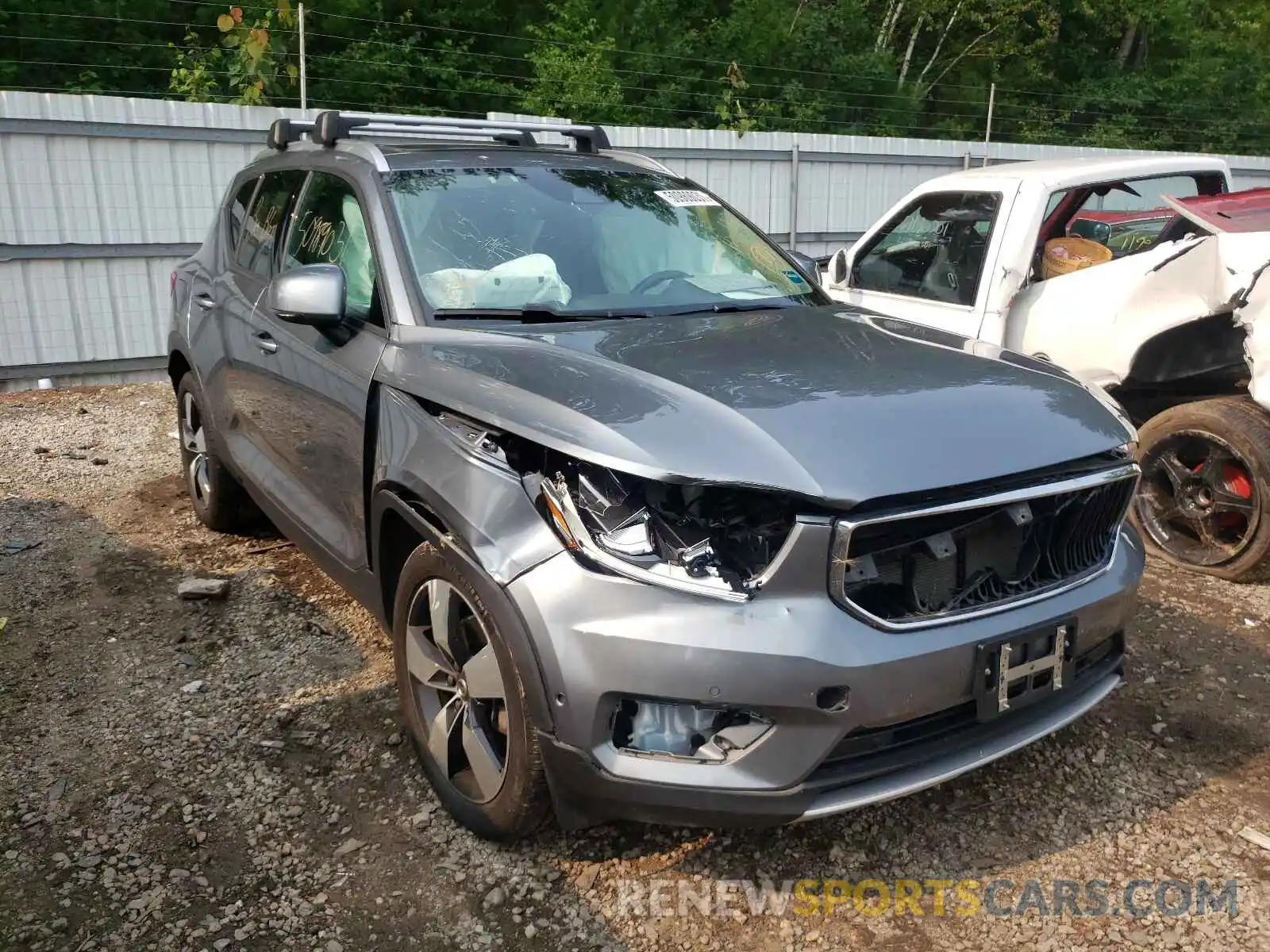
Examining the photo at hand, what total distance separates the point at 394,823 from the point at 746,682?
1316mm

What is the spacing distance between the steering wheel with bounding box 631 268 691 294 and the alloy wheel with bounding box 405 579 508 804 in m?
1.27

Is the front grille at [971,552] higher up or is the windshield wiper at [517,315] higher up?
the windshield wiper at [517,315]

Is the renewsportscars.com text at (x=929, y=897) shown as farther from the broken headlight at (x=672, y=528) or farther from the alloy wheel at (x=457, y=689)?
the broken headlight at (x=672, y=528)

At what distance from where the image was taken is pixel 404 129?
14.9ft

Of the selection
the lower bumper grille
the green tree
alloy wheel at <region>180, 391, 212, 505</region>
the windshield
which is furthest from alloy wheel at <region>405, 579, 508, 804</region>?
the green tree

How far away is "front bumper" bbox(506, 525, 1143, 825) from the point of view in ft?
7.61

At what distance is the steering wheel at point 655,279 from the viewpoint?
3.61 meters

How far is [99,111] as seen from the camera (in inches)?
346

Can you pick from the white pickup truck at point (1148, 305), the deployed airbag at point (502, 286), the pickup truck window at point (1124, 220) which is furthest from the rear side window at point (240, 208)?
the pickup truck window at point (1124, 220)

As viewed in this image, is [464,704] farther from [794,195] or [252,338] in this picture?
[794,195]

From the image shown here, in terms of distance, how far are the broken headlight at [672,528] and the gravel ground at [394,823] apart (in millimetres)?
919

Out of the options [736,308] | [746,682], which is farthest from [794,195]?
[746,682]

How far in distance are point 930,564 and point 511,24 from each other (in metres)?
18.4

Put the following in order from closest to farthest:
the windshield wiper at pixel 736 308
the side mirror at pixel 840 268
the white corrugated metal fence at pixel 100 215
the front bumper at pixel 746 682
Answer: the front bumper at pixel 746 682 < the windshield wiper at pixel 736 308 < the side mirror at pixel 840 268 < the white corrugated metal fence at pixel 100 215
